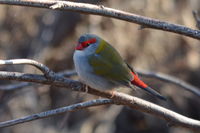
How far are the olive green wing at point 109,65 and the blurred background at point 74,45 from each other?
2.75 m

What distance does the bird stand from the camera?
→ 336cm

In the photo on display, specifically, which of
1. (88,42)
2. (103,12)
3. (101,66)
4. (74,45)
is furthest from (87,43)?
(74,45)

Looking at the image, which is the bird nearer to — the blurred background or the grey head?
the grey head

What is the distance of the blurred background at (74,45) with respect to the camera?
6.43m

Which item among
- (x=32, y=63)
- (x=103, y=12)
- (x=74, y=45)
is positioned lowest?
(x=74, y=45)

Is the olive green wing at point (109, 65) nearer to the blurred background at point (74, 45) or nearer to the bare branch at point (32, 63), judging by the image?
the bare branch at point (32, 63)

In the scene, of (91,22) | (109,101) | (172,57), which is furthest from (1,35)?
(109,101)

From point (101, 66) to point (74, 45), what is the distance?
10.0 ft

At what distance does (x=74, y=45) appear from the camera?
6.50 m

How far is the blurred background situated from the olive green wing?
108 inches

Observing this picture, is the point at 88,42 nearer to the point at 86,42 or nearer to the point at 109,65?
the point at 86,42

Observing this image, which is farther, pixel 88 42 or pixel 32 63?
pixel 88 42

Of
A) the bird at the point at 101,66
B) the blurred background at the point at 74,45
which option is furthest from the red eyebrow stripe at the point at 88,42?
the blurred background at the point at 74,45

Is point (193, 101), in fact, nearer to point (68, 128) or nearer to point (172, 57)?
point (172, 57)
